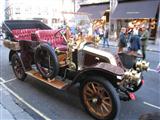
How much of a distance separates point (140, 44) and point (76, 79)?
7.26m

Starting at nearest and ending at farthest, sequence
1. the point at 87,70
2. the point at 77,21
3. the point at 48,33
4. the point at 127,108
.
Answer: the point at 87,70 < the point at 127,108 < the point at 77,21 < the point at 48,33

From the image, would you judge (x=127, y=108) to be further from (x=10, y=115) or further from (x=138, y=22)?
(x=138, y=22)

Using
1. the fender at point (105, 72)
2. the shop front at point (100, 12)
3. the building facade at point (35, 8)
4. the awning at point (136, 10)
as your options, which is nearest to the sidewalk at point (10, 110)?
the fender at point (105, 72)

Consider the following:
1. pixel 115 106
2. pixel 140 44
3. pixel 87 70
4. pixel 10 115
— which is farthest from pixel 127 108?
pixel 140 44

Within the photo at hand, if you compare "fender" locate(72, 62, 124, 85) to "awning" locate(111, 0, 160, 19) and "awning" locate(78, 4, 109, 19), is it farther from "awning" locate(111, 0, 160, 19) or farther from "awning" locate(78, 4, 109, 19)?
"awning" locate(78, 4, 109, 19)

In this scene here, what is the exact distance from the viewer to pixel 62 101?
5.50 metres

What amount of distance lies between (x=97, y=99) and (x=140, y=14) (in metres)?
14.4

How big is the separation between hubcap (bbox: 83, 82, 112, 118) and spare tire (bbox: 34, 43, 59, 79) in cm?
102

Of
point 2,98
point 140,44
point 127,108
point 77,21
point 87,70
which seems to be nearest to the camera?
point 87,70

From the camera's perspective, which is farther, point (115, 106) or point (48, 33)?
point (48, 33)

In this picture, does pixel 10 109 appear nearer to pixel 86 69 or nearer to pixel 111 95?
pixel 86 69

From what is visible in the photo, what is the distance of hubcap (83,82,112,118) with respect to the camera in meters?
4.49

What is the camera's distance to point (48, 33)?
6805 millimetres

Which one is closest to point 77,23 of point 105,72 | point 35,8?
point 105,72
